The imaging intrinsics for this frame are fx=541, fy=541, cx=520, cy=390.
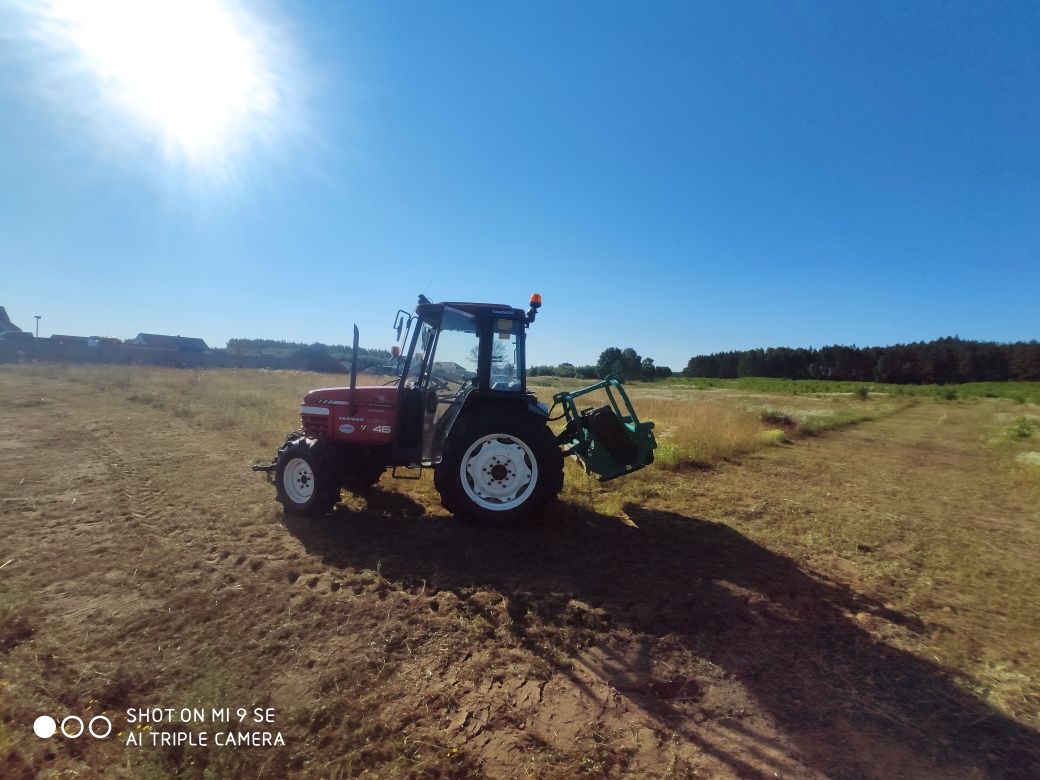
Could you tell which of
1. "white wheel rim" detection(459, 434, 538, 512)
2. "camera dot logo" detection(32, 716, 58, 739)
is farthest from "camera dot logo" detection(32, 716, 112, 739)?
"white wheel rim" detection(459, 434, 538, 512)

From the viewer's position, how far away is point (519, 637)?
3289 mm

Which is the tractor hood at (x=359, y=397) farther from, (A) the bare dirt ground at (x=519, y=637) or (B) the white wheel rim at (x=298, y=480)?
(A) the bare dirt ground at (x=519, y=637)

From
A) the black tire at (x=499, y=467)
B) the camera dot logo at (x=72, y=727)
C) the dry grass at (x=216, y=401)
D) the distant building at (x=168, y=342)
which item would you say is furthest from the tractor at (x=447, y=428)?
the distant building at (x=168, y=342)

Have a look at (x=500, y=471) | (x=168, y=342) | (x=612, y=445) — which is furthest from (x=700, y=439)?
(x=168, y=342)

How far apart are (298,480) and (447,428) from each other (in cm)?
169

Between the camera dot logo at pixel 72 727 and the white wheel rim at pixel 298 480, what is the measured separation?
2941 millimetres

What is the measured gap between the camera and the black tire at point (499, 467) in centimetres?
522

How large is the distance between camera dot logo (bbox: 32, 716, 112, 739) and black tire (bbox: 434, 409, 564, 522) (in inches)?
116

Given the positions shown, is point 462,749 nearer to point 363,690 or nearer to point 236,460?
point 363,690

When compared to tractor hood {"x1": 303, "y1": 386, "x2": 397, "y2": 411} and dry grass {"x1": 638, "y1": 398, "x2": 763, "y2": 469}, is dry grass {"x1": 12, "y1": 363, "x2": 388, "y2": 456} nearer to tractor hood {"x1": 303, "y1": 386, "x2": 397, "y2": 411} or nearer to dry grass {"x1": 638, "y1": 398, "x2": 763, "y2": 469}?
tractor hood {"x1": 303, "y1": 386, "x2": 397, "y2": 411}

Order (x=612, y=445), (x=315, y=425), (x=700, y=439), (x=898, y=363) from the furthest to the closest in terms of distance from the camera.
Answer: (x=898, y=363)
(x=700, y=439)
(x=612, y=445)
(x=315, y=425)

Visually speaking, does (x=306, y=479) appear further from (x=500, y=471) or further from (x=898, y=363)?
(x=898, y=363)

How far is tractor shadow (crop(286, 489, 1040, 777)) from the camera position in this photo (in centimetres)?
250

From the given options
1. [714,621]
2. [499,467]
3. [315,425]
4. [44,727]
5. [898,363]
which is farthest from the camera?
[898,363]
